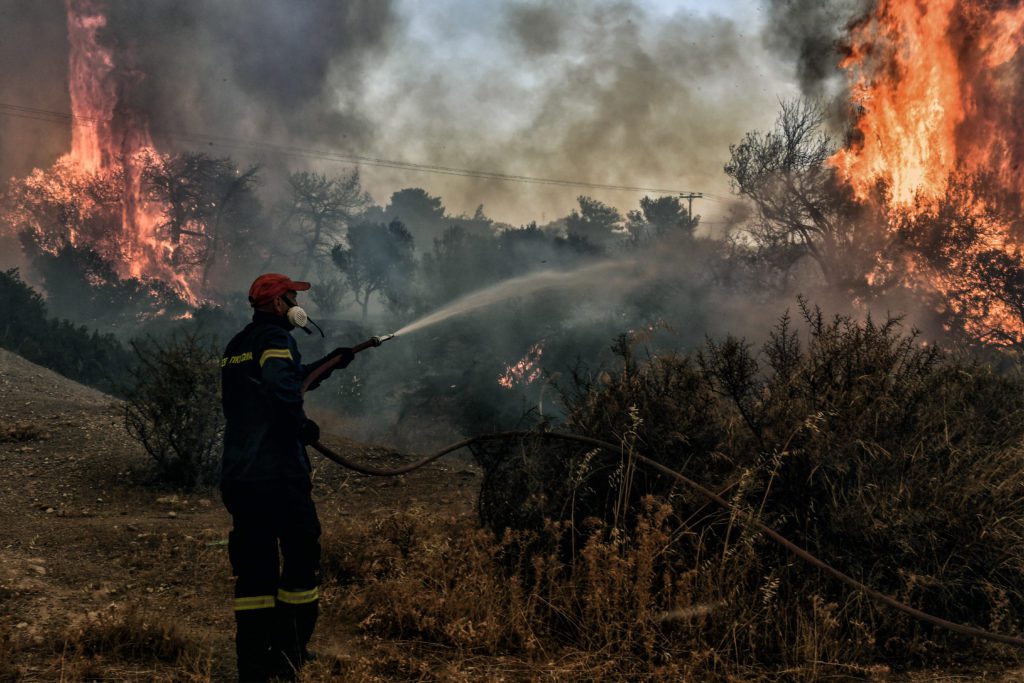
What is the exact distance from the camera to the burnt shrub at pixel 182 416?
399 inches

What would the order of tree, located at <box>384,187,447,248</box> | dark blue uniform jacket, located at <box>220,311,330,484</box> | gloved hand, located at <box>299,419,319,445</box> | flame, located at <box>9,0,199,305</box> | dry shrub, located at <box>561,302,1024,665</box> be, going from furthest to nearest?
tree, located at <box>384,187,447,248</box>
flame, located at <box>9,0,199,305</box>
dry shrub, located at <box>561,302,1024,665</box>
gloved hand, located at <box>299,419,319,445</box>
dark blue uniform jacket, located at <box>220,311,330,484</box>

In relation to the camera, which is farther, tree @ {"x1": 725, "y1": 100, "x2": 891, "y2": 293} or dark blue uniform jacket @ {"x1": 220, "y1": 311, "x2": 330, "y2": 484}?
tree @ {"x1": 725, "y1": 100, "x2": 891, "y2": 293}

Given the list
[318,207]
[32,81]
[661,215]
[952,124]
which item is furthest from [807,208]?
[32,81]

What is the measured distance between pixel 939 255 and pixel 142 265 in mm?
42600

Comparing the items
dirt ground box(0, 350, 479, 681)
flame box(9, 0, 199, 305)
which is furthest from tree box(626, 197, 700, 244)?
dirt ground box(0, 350, 479, 681)

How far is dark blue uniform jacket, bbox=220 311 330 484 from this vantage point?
13.6 ft

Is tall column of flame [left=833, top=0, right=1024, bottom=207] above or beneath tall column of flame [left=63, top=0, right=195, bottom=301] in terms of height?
beneath

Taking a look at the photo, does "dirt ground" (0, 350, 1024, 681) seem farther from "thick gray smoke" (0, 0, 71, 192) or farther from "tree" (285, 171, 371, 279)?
"thick gray smoke" (0, 0, 71, 192)

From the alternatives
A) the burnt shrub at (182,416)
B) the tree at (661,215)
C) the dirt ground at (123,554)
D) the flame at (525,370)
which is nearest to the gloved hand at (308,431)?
the dirt ground at (123,554)

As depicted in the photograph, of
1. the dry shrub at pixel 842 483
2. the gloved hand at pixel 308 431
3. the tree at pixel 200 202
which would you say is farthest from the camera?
the tree at pixel 200 202

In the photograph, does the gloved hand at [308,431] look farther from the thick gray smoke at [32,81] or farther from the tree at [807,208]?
the thick gray smoke at [32,81]

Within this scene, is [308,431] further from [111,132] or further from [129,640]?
[111,132]

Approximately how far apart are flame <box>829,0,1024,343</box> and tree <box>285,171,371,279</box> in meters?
37.5

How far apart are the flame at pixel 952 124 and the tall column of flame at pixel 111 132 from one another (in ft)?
128
